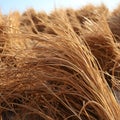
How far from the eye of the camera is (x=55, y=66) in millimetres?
2178

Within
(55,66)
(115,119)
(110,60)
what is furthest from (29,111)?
(110,60)

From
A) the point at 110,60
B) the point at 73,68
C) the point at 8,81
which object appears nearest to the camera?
the point at 73,68

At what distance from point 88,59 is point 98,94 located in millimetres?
228

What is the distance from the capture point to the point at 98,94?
1956 millimetres

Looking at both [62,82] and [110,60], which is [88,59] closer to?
[62,82]

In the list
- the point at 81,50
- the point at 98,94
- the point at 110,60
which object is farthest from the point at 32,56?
the point at 110,60

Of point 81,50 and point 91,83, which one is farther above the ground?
point 81,50

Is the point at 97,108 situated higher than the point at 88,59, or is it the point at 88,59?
the point at 88,59

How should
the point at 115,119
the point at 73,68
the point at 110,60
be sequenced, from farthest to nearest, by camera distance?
the point at 110,60 → the point at 73,68 → the point at 115,119

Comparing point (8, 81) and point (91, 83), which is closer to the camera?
point (91, 83)

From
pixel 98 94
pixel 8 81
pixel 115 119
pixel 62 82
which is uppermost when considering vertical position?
pixel 8 81

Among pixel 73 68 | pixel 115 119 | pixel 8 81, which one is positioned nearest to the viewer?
pixel 115 119

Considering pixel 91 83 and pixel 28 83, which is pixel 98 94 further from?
pixel 28 83

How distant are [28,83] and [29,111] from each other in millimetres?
155
